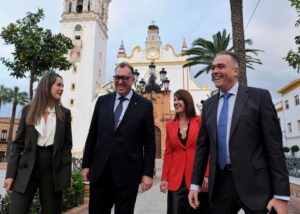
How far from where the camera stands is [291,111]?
105ft

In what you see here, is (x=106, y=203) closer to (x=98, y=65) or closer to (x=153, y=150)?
(x=153, y=150)

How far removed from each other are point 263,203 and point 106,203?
1.57 m

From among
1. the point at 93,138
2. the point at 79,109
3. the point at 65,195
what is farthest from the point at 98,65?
the point at 93,138

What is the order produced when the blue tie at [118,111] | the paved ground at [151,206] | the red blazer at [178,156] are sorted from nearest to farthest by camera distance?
the blue tie at [118,111] → the red blazer at [178,156] → the paved ground at [151,206]

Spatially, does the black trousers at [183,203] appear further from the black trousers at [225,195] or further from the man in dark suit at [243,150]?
the black trousers at [225,195]

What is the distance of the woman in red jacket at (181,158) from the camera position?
3.66 meters

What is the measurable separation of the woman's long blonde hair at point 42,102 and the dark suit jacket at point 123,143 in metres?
0.44

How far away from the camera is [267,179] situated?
2.24 metres

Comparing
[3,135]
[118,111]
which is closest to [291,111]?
[118,111]

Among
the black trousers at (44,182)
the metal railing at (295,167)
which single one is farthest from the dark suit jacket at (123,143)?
the metal railing at (295,167)

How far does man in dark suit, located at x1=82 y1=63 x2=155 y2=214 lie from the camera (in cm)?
294

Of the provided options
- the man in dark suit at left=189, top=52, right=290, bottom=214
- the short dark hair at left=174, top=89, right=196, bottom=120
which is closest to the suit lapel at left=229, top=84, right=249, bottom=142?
the man in dark suit at left=189, top=52, right=290, bottom=214

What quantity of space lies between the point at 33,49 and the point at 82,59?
90.9 ft

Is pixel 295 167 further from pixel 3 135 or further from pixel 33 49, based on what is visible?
pixel 3 135
